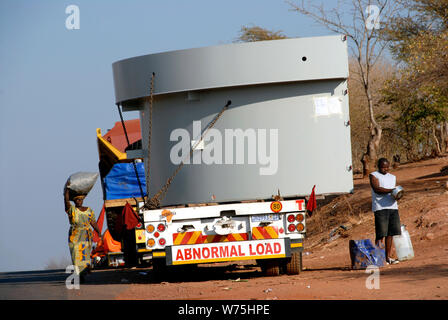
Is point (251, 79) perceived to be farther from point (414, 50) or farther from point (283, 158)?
point (414, 50)

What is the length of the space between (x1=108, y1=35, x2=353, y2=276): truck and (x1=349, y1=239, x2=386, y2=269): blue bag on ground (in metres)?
0.77

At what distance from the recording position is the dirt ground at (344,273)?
8.94m

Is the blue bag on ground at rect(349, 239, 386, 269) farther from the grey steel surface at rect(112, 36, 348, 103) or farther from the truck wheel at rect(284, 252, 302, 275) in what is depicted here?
the grey steel surface at rect(112, 36, 348, 103)

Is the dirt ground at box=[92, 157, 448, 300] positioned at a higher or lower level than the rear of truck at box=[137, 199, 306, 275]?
lower

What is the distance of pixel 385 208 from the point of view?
38.2 ft

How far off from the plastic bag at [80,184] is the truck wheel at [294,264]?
11.1ft

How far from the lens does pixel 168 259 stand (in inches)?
443

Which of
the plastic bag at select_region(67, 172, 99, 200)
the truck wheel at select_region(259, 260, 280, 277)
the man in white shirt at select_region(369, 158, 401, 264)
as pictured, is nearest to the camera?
the man in white shirt at select_region(369, 158, 401, 264)

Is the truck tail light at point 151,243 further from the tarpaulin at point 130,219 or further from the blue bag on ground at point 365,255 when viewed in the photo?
the blue bag on ground at point 365,255

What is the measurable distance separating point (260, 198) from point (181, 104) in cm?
184

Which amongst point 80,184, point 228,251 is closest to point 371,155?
point 80,184

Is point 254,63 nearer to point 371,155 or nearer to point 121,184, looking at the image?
point 121,184

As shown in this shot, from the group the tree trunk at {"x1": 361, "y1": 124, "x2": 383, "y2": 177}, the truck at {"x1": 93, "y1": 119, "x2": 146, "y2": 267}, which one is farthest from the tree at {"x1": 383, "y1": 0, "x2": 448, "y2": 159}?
the truck at {"x1": 93, "y1": 119, "x2": 146, "y2": 267}

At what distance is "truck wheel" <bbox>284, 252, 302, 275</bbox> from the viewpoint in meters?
11.8
